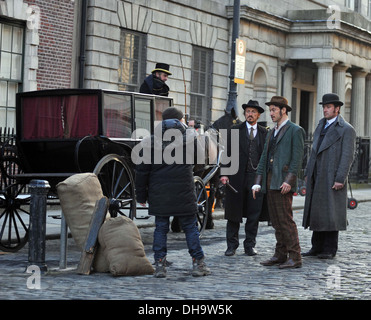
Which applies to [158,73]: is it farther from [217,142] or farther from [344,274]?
[344,274]

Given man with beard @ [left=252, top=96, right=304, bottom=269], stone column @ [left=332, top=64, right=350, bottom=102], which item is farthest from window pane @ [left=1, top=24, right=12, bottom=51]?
stone column @ [left=332, top=64, right=350, bottom=102]

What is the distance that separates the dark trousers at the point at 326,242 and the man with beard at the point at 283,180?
102cm

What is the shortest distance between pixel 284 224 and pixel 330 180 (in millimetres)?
1310

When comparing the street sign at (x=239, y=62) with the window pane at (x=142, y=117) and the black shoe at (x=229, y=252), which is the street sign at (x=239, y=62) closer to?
the window pane at (x=142, y=117)

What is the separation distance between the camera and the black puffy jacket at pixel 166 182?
9.12m

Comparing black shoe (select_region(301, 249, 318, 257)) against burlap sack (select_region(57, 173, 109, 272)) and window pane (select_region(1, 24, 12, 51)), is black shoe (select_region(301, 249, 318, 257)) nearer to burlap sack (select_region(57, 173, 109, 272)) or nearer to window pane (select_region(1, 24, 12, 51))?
burlap sack (select_region(57, 173, 109, 272))

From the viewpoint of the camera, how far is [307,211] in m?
11.5

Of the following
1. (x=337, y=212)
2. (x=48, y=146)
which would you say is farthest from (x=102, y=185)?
(x=337, y=212)

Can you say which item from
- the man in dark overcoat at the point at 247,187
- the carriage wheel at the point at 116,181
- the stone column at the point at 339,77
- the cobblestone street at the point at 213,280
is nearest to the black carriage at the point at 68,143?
the carriage wheel at the point at 116,181

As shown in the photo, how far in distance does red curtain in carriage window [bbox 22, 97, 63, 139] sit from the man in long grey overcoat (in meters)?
3.45

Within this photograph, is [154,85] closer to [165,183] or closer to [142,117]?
[142,117]

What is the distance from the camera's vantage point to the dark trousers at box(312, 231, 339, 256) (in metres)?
11.3
